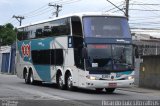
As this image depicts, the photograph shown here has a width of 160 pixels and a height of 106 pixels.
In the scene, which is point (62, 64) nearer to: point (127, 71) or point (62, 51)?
point (62, 51)

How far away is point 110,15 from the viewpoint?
24.7 m

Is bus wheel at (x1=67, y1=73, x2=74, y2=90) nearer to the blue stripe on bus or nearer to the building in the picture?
the blue stripe on bus

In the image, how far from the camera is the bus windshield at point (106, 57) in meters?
23.8

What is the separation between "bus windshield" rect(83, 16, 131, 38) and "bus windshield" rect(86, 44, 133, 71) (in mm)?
570

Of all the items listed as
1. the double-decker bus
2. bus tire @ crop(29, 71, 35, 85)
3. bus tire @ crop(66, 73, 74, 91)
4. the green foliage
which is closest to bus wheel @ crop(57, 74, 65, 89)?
the double-decker bus

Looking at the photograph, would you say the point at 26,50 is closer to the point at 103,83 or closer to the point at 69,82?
the point at 69,82

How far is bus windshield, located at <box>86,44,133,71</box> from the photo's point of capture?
23812 mm

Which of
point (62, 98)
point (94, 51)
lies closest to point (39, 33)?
point (94, 51)

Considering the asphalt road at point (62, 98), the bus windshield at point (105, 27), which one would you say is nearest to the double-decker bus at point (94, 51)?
the bus windshield at point (105, 27)

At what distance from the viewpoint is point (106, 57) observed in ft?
78.3

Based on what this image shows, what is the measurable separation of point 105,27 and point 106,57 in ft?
5.06

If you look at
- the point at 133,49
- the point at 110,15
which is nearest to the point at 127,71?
the point at 133,49

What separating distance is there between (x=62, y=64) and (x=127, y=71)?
169 inches

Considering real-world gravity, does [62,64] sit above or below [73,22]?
below
